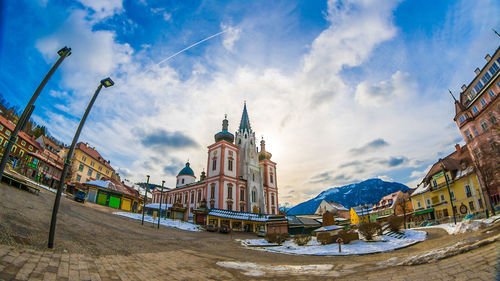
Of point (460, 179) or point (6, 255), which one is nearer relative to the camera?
point (6, 255)

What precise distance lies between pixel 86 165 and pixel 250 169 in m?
41.8

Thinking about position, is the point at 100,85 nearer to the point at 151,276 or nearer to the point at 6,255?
the point at 6,255

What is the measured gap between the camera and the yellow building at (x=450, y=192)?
101ft

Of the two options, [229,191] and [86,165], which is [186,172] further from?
[229,191]

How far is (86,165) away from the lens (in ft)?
184

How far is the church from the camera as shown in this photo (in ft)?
161

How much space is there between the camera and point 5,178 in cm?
2202

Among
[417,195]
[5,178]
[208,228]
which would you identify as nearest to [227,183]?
[208,228]

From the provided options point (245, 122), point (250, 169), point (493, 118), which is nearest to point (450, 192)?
point (493, 118)

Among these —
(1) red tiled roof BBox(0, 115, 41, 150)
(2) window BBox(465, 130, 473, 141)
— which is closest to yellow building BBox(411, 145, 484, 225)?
(2) window BBox(465, 130, 473, 141)

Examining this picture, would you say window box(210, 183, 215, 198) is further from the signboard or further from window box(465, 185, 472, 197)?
window box(465, 185, 472, 197)

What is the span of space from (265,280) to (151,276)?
3521mm

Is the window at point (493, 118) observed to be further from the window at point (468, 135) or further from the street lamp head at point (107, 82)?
the street lamp head at point (107, 82)

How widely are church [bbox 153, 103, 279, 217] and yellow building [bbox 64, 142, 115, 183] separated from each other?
20200 millimetres
